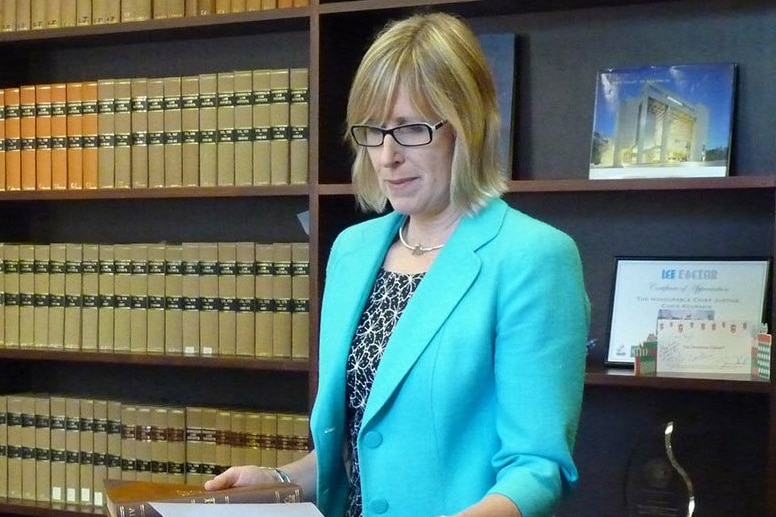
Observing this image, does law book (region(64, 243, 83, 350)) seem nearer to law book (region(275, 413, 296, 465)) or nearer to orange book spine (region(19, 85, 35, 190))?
orange book spine (region(19, 85, 35, 190))

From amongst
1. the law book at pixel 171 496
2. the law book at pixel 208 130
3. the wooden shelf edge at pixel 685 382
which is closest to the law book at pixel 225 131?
the law book at pixel 208 130

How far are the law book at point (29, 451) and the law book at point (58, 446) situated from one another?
6cm

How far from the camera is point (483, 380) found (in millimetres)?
1221

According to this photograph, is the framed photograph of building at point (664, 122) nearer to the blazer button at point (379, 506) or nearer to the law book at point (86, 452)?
the blazer button at point (379, 506)

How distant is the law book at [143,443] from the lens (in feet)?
8.68

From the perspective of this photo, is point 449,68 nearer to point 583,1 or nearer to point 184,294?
point 583,1

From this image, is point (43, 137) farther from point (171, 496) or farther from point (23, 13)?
point (171, 496)

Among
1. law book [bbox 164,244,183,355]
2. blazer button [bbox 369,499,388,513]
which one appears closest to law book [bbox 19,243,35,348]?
law book [bbox 164,244,183,355]

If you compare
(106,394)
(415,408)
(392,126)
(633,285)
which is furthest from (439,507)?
(106,394)

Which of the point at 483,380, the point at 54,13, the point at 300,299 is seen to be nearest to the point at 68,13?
the point at 54,13

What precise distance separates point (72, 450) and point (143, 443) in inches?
9.3

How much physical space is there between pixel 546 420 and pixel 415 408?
0.55 feet

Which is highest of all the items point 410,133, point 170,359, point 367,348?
point 410,133

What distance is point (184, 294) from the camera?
2.58m
